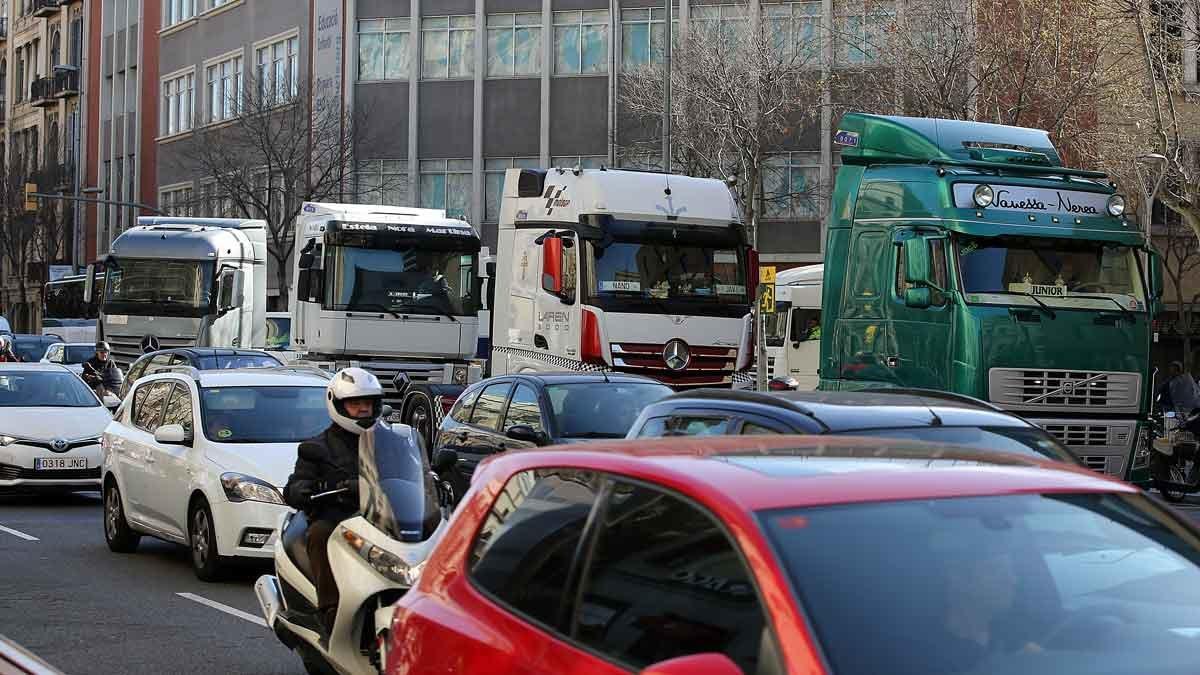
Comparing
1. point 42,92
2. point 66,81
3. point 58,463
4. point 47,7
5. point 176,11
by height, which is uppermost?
point 47,7

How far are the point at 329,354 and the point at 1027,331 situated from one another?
1403cm

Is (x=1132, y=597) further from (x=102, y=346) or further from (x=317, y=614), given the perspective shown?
(x=102, y=346)

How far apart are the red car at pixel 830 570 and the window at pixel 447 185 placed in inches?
1987

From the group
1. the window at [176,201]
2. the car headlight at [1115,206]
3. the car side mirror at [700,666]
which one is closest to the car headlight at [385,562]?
the car side mirror at [700,666]

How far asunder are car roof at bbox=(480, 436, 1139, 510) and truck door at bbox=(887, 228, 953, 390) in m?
11.7

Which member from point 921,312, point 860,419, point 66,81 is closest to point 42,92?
point 66,81

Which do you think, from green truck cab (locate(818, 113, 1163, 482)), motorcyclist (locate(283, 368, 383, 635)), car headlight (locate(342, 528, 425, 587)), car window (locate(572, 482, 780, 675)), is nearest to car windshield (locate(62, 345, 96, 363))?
green truck cab (locate(818, 113, 1163, 482))

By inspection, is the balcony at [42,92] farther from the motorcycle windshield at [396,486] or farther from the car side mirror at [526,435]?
the motorcycle windshield at [396,486]

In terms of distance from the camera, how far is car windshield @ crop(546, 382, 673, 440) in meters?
14.7

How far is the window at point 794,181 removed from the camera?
48312 mm

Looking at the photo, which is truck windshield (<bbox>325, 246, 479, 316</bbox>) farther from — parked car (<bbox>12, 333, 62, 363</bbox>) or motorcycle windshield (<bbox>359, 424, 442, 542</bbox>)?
motorcycle windshield (<bbox>359, 424, 442, 542</bbox>)

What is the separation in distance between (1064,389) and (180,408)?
25.5 ft

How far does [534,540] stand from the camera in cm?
475

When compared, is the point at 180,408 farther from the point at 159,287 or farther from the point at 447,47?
the point at 447,47
